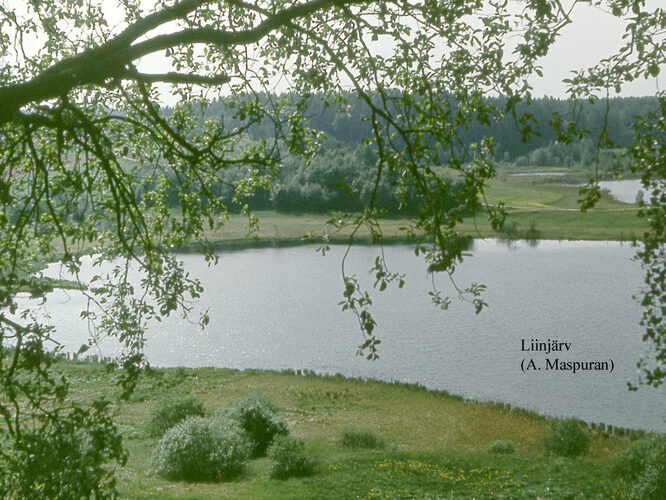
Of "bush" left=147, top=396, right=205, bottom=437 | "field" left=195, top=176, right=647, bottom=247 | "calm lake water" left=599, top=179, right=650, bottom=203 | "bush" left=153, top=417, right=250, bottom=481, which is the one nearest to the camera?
"bush" left=153, top=417, right=250, bottom=481

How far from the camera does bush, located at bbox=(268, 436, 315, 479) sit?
18.3 metres

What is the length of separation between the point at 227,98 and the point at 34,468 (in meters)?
4.78

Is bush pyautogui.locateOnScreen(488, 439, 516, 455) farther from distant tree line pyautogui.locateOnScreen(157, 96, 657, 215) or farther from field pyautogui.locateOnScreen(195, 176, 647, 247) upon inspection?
field pyautogui.locateOnScreen(195, 176, 647, 247)

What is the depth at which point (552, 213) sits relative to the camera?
107 m

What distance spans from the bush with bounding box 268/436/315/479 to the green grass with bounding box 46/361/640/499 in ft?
1.04

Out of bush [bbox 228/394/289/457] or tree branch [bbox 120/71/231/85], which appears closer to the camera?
tree branch [bbox 120/71/231/85]

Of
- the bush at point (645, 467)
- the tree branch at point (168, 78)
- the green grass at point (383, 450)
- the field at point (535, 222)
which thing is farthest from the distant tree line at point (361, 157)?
the bush at point (645, 467)

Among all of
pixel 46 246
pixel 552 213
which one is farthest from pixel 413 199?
pixel 552 213

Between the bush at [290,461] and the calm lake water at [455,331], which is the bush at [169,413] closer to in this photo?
the bush at [290,461]

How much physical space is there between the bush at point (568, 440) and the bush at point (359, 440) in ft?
19.2

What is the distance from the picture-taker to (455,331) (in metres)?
42.9

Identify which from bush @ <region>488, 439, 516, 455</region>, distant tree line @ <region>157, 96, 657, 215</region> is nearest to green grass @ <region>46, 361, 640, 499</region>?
bush @ <region>488, 439, 516, 455</region>

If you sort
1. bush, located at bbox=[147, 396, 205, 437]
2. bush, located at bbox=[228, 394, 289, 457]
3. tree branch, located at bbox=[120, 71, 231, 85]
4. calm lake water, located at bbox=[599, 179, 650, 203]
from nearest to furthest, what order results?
tree branch, located at bbox=[120, 71, 231, 85]
bush, located at bbox=[228, 394, 289, 457]
bush, located at bbox=[147, 396, 205, 437]
calm lake water, located at bbox=[599, 179, 650, 203]

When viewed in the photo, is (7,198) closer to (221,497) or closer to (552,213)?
(221,497)
